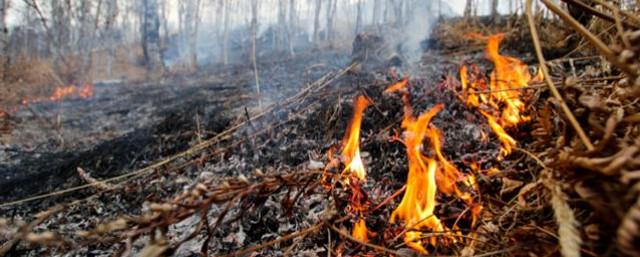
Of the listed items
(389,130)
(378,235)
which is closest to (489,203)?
Answer: (378,235)

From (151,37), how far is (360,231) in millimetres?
20487

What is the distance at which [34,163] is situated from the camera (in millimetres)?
5156

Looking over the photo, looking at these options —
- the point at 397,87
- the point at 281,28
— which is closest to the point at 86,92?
the point at 397,87

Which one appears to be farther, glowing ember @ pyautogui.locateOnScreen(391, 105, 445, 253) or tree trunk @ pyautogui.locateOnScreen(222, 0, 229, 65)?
tree trunk @ pyautogui.locateOnScreen(222, 0, 229, 65)

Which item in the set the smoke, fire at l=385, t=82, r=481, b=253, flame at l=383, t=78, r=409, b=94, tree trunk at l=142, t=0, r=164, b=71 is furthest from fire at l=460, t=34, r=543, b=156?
tree trunk at l=142, t=0, r=164, b=71

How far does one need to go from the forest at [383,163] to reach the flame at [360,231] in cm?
2

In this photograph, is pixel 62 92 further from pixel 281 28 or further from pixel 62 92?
pixel 281 28

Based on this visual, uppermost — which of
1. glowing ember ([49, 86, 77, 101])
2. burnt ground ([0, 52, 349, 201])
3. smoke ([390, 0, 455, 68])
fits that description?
smoke ([390, 0, 455, 68])

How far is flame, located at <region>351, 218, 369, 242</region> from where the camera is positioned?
1973 millimetres

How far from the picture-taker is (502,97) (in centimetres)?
321

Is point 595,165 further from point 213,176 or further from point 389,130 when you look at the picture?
point 213,176

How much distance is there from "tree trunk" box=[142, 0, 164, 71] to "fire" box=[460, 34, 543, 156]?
18280 millimetres

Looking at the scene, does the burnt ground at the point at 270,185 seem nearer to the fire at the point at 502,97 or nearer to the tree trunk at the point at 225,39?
the fire at the point at 502,97

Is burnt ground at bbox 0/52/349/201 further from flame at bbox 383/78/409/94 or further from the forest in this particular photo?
flame at bbox 383/78/409/94
